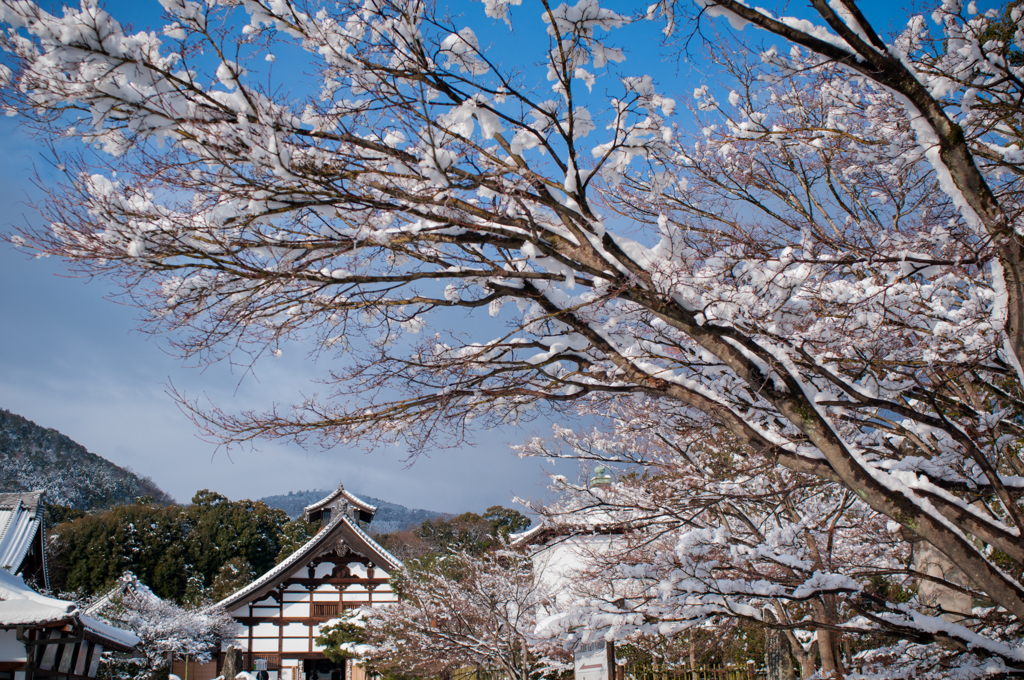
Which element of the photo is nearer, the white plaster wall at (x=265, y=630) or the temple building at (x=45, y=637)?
the temple building at (x=45, y=637)

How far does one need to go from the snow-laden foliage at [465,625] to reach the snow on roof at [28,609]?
5819 millimetres

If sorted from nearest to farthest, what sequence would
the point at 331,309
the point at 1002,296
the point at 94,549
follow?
the point at 1002,296, the point at 331,309, the point at 94,549

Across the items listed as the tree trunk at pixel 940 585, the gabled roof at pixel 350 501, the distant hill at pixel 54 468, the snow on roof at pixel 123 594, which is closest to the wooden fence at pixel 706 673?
the tree trunk at pixel 940 585

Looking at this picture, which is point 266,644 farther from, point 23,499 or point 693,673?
point 693,673

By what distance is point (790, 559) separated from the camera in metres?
4.50

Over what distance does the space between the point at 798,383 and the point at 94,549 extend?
36296 millimetres

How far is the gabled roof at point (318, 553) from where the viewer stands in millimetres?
20203

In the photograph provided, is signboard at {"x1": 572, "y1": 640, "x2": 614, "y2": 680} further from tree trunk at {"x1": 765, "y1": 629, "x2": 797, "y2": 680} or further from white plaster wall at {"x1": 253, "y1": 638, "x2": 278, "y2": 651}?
white plaster wall at {"x1": 253, "y1": 638, "x2": 278, "y2": 651}

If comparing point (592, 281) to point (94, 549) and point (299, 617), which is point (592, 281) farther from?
point (94, 549)

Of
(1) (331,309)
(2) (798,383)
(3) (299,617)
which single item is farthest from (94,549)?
(2) (798,383)

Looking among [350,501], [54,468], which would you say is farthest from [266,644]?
[54,468]

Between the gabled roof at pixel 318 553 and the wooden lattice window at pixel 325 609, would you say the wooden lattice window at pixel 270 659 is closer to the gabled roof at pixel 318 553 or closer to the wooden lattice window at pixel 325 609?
the wooden lattice window at pixel 325 609

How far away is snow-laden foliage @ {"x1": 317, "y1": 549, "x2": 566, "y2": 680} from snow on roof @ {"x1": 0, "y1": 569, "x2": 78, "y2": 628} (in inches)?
229

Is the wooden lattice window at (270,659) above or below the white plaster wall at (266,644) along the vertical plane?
below
